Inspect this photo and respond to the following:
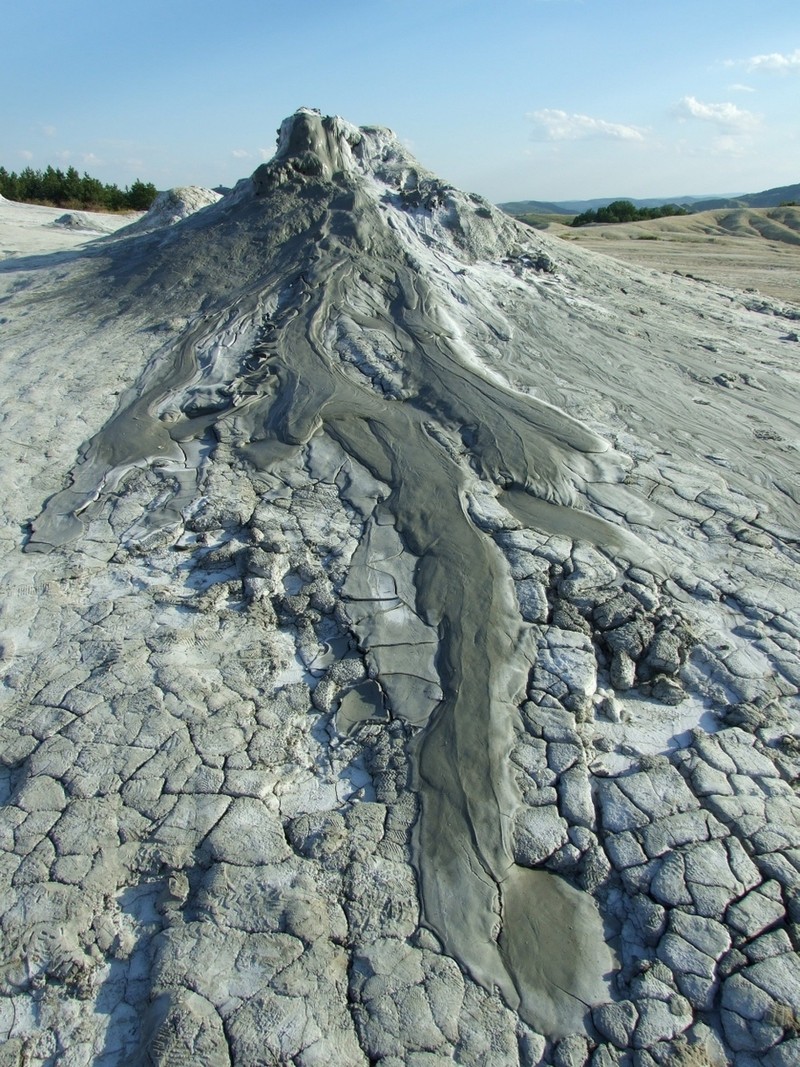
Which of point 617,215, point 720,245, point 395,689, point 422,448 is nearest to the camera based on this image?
point 395,689

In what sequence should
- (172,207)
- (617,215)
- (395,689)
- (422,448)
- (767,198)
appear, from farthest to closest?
1. (767,198)
2. (617,215)
3. (172,207)
4. (422,448)
5. (395,689)

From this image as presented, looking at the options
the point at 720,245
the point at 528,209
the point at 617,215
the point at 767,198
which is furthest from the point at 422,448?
the point at 767,198

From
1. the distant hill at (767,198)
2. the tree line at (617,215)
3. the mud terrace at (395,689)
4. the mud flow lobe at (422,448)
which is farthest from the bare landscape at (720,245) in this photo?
the distant hill at (767,198)

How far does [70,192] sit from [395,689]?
2322 cm

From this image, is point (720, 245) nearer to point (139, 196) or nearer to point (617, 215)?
point (617, 215)

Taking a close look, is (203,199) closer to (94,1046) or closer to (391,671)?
(391,671)

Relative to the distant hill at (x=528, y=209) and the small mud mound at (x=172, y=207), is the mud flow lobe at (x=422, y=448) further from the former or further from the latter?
the distant hill at (x=528, y=209)

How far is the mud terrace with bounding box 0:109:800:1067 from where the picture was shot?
201cm

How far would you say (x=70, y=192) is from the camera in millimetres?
21469

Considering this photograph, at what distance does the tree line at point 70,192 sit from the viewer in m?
21.0

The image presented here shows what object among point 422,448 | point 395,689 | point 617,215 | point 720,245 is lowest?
point 395,689

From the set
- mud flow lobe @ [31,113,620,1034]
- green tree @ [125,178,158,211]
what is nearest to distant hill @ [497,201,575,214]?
green tree @ [125,178,158,211]

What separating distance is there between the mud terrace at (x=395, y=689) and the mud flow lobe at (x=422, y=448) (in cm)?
2

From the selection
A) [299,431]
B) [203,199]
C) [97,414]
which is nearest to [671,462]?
[299,431]
